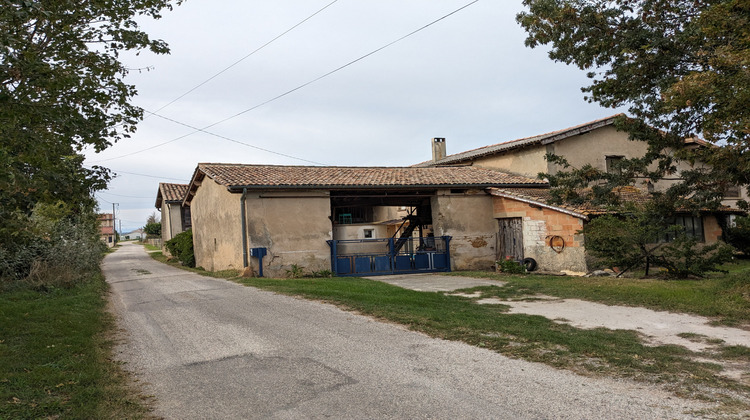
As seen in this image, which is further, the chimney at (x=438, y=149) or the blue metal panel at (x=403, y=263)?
the chimney at (x=438, y=149)

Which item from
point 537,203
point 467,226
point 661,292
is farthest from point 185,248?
point 661,292

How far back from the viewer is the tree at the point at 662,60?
345 inches

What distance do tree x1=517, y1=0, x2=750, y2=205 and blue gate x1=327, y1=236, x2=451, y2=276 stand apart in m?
9.16

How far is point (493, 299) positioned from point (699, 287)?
4.55m

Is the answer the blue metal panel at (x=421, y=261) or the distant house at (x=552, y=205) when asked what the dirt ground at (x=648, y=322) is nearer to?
the distant house at (x=552, y=205)

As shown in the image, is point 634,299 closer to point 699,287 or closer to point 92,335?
point 699,287

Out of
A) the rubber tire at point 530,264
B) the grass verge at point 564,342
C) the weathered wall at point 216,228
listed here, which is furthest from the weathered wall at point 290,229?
the rubber tire at point 530,264

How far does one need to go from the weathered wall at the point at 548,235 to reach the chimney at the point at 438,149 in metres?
11.8

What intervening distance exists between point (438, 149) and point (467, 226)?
12.0 metres

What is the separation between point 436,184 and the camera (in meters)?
19.7

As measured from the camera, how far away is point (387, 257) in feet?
64.0

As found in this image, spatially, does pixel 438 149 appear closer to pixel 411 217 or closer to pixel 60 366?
pixel 411 217

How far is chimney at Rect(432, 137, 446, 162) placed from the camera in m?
A: 31.5

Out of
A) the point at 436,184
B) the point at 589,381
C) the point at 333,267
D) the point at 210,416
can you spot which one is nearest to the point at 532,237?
the point at 436,184
